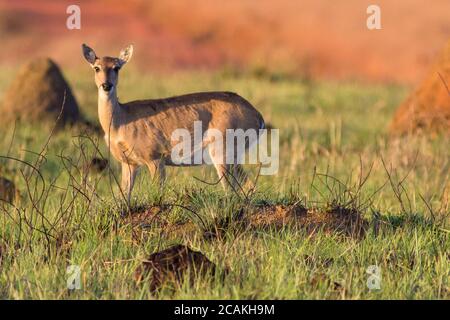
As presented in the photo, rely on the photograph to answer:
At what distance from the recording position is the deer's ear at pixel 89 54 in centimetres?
978

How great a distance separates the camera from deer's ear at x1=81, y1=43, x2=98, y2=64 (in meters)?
9.78

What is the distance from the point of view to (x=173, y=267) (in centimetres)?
663

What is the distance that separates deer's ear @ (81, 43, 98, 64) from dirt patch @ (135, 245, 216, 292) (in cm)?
360

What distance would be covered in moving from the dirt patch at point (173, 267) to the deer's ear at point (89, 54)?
3.60 m

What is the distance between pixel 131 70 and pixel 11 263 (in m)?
19.4

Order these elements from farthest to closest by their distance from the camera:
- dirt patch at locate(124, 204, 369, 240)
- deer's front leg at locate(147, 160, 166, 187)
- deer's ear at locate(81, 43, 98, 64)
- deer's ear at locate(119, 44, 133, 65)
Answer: deer's ear at locate(119, 44, 133, 65) → deer's ear at locate(81, 43, 98, 64) → deer's front leg at locate(147, 160, 166, 187) → dirt patch at locate(124, 204, 369, 240)

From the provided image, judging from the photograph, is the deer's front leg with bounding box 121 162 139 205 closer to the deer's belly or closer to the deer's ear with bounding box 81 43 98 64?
the deer's belly

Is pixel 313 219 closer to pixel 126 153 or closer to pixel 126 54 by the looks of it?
pixel 126 153

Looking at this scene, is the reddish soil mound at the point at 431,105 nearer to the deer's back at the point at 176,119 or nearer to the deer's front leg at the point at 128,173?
the deer's back at the point at 176,119

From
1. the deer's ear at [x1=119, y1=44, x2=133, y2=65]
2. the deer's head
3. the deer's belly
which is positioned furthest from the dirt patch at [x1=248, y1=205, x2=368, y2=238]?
the deer's ear at [x1=119, y1=44, x2=133, y2=65]

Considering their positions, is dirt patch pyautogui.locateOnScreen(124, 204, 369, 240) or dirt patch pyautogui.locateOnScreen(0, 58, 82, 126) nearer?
dirt patch pyautogui.locateOnScreen(124, 204, 369, 240)

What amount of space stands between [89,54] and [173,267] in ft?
12.6

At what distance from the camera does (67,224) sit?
26.0 ft
